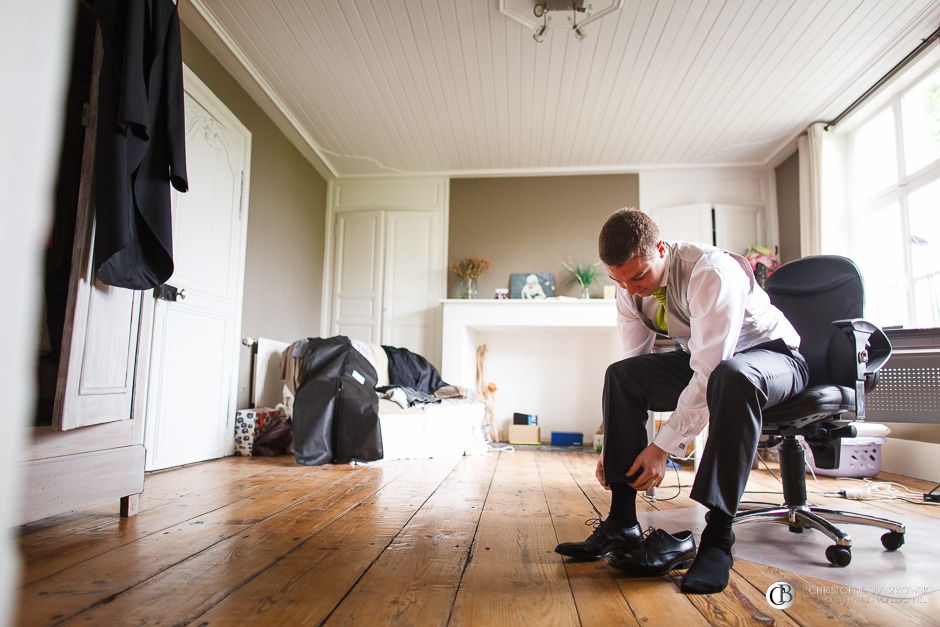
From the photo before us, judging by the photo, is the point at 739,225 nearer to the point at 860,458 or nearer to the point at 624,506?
the point at 860,458

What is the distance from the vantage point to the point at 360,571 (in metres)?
1.29

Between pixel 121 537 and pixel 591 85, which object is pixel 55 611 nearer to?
pixel 121 537

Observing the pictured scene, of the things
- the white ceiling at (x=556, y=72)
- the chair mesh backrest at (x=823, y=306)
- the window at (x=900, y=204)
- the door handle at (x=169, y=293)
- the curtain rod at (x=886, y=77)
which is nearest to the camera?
the chair mesh backrest at (x=823, y=306)

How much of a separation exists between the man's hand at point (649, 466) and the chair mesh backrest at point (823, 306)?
2.22 ft

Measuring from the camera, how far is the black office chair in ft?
4.97

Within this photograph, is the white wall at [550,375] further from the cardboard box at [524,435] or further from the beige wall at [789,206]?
the beige wall at [789,206]

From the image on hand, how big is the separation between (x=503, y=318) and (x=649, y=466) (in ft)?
11.4

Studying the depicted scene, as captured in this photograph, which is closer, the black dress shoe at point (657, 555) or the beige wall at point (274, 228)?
the black dress shoe at point (657, 555)

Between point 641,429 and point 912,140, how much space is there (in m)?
3.36

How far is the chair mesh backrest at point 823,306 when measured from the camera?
1700mm

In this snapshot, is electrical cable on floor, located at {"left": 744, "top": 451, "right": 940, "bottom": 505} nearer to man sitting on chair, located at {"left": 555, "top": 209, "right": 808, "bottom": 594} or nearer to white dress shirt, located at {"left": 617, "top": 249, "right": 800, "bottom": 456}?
man sitting on chair, located at {"left": 555, "top": 209, "right": 808, "bottom": 594}

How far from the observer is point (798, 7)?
297cm

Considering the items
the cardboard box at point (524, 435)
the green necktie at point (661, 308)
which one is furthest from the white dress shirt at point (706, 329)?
the cardboard box at point (524, 435)

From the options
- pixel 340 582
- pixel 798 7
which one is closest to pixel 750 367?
pixel 340 582
